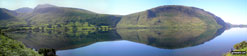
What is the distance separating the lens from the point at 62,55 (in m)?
49.2

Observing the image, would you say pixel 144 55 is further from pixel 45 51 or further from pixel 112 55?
pixel 45 51

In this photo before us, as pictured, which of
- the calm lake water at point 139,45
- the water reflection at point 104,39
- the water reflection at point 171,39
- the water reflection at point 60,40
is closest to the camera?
the calm lake water at point 139,45

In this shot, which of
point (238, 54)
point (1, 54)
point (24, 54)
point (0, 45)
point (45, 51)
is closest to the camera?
point (1, 54)

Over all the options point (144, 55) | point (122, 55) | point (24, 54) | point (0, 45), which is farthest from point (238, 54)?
point (0, 45)

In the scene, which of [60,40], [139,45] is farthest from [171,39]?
[60,40]

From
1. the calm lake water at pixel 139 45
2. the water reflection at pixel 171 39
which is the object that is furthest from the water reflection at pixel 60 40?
the water reflection at pixel 171 39

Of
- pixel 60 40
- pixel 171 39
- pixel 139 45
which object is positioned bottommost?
pixel 60 40

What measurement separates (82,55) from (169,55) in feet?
82.4

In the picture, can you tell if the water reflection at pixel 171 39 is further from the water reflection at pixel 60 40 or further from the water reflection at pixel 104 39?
the water reflection at pixel 60 40

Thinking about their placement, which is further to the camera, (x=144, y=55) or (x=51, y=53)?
(x=144, y=55)

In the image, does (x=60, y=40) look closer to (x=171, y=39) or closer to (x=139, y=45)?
(x=139, y=45)

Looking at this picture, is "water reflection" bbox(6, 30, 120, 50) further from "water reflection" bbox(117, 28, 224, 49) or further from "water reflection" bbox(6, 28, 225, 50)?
"water reflection" bbox(117, 28, 224, 49)

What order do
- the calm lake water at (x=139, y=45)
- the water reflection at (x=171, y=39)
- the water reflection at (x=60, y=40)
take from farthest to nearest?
the water reflection at (x=60, y=40), the water reflection at (x=171, y=39), the calm lake water at (x=139, y=45)

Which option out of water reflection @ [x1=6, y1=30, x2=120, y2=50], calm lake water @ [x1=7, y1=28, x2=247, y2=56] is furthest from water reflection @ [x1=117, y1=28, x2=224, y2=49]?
water reflection @ [x1=6, y1=30, x2=120, y2=50]
